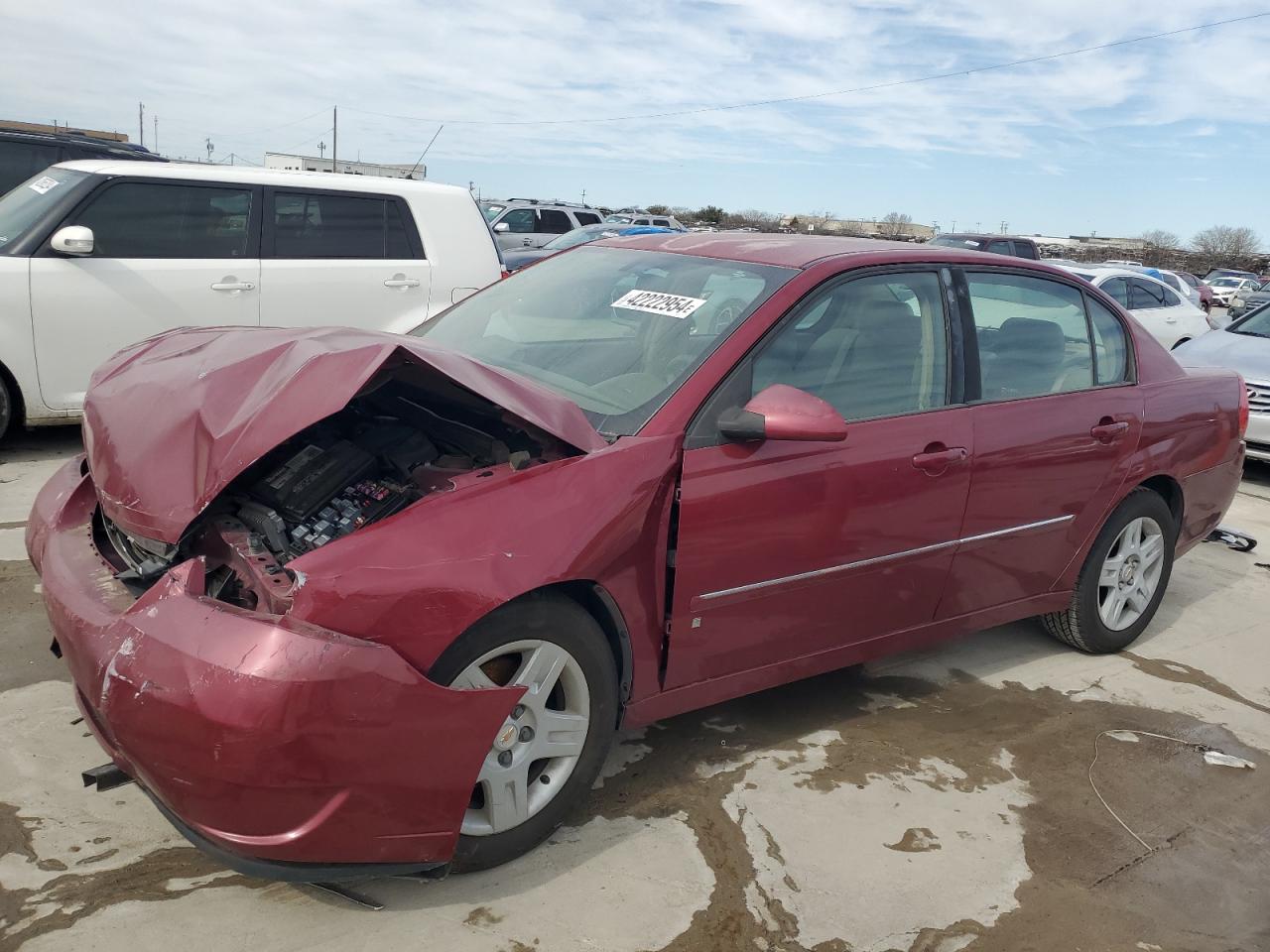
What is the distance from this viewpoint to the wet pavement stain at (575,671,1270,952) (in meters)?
2.75

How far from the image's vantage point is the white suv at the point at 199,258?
20.4ft

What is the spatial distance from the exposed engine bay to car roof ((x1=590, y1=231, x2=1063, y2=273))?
1.22 metres

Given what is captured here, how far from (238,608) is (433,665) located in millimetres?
457

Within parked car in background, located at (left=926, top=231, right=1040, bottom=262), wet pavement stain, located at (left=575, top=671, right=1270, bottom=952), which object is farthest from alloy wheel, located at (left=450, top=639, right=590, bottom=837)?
parked car in background, located at (left=926, top=231, right=1040, bottom=262)

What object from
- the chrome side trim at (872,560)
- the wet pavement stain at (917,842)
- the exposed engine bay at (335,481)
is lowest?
the wet pavement stain at (917,842)

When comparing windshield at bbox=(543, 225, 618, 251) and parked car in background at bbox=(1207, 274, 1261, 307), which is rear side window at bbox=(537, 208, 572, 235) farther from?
parked car in background at bbox=(1207, 274, 1261, 307)

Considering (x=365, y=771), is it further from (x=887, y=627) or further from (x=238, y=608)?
(x=887, y=627)

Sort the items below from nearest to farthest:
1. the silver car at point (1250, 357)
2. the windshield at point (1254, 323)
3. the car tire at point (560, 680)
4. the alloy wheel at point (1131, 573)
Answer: the car tire at point (560, 680), the alloy wheel at point (1131, 573), the silver car at point (1250, 357), the windshield at point (1254, 323)

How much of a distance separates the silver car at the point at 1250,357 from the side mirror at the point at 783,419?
567 centimetres

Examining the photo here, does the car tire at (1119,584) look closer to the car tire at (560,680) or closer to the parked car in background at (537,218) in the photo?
the car tire at (560,680)

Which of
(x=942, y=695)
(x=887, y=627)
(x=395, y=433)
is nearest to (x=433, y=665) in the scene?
(x=395, y=433)

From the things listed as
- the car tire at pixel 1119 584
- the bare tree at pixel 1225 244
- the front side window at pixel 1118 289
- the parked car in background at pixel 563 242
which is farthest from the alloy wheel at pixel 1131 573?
the bare tree at pixel 1225 244

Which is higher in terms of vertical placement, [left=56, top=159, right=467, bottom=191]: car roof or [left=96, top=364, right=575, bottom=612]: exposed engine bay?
[left=56, top=159, right=467, bottom=191]: car roof

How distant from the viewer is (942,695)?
4.11 meters
